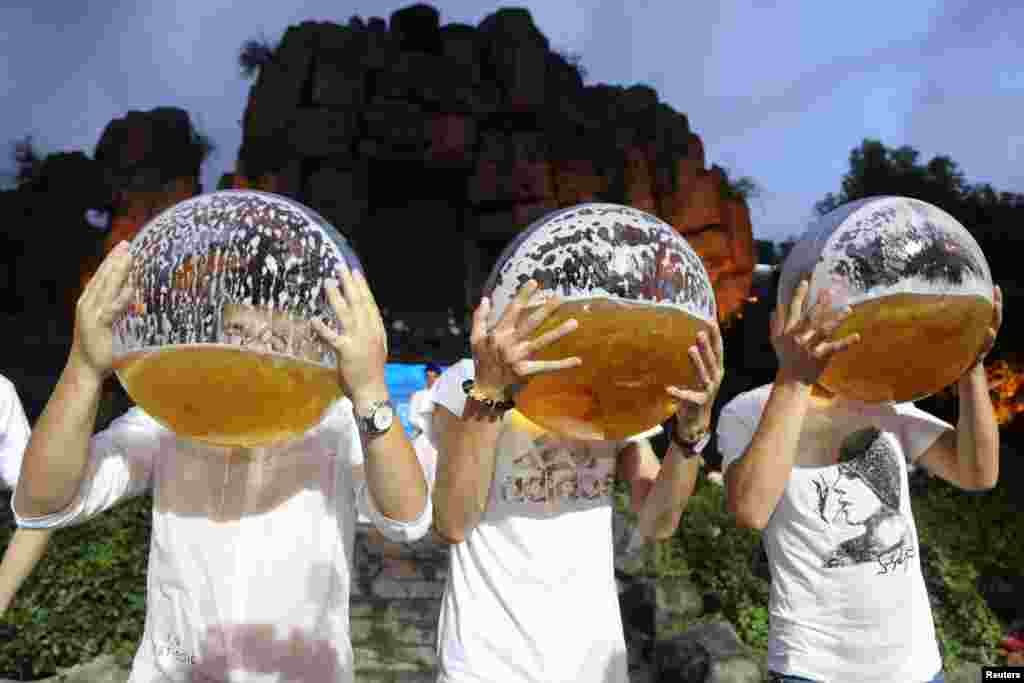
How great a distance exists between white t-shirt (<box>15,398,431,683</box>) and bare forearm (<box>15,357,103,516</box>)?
0.07 metres

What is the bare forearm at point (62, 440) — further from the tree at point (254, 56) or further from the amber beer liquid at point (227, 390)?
the tree at point (254, 56)

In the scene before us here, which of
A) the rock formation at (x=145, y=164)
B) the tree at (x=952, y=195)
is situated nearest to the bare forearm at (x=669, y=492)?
the tree at (x=952, y=195)

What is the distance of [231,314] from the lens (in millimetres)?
1517

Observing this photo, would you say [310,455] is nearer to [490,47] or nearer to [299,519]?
[299,519]

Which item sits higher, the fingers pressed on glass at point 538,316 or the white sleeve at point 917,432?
the fingers pressed on glass at point 538,316

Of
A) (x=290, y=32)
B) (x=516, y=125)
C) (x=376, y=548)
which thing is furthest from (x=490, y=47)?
(x=376, y=548)

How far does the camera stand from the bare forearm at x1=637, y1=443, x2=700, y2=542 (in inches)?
85.0

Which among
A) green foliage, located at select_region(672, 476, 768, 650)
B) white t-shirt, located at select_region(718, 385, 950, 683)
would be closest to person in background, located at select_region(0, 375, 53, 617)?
Answer: white t-shirt, located at select_region(718, 385, 950, 683)

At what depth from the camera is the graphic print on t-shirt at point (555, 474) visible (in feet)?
7.10

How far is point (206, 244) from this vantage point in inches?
61.1

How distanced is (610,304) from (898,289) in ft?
2.43

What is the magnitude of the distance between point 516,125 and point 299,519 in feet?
65.4

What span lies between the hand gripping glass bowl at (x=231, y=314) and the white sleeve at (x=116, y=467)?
0.27m

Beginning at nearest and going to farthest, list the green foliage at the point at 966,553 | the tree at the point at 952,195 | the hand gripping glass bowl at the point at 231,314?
the hand gripping glass bowl at the point at 231,314, the green foliage at the point at 966,553, the tree at the point at 952,195
